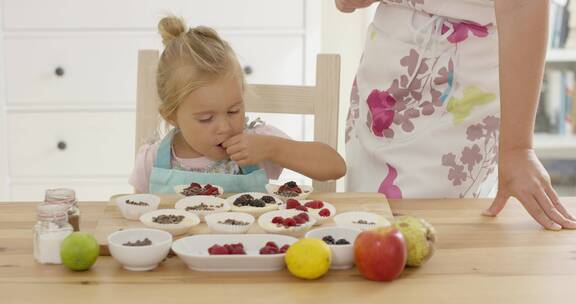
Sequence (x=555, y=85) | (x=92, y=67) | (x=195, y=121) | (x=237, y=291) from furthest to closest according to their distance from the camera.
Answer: (x=555, y=85), (x=92, y=67), (x=195, y=121), (x=237, y=291)

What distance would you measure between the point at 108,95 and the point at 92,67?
0.11m

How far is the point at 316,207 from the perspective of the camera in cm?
136

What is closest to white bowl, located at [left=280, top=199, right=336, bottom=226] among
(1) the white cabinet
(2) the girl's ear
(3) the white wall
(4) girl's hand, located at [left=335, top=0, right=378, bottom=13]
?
(2) the girl's ear

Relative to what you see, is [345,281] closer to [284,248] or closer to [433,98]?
[284,248]

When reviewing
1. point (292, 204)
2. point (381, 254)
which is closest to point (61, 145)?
point (292, 204)

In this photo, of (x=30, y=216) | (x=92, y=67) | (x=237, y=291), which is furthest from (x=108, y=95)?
(x=237, y=291)

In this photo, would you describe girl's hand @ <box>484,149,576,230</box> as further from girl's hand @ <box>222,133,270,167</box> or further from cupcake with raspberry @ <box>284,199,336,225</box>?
girl's hand @ <box>222,133,270,167</box>

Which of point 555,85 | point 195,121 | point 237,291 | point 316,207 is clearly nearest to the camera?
point 237,291

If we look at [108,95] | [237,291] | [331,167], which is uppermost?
[108,95]

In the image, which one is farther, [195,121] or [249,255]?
[195,121]

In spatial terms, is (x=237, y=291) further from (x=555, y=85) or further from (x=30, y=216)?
(x=555, y=85)

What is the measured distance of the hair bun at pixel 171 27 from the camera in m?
1.68

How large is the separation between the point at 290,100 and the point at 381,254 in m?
0.70

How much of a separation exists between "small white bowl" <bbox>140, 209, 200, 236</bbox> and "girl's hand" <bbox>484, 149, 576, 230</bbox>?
1.70 feet
